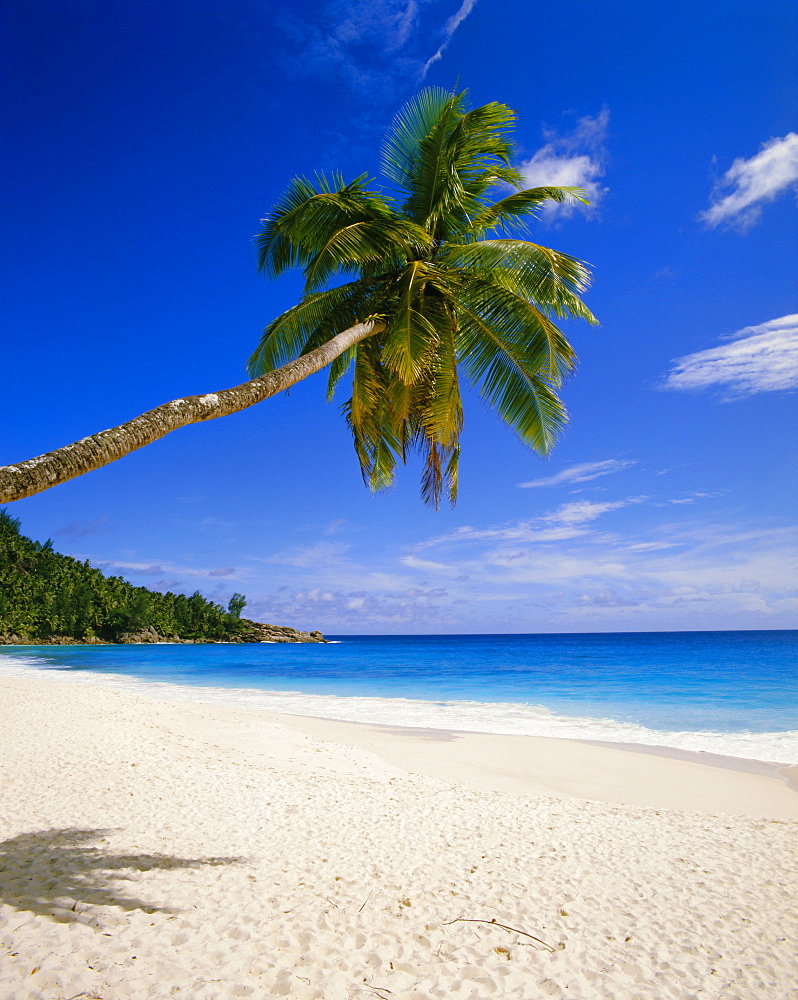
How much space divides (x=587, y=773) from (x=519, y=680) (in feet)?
56.3

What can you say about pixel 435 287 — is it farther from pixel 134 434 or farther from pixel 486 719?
pixel 486 719

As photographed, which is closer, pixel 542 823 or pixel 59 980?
pixel 59 980

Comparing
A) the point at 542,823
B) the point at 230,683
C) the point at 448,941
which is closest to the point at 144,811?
the point at 448,941

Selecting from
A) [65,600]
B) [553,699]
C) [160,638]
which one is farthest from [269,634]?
[553,699]

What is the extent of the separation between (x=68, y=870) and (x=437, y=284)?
6.95 meters

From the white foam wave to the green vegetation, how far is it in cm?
4218

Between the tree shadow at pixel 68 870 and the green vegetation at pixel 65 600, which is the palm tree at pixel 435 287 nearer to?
the tree shadow at pixel 68 870

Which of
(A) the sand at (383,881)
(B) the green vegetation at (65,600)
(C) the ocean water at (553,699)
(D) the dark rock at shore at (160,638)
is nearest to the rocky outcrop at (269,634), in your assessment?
(D) the dark rock at shore at (160,638)

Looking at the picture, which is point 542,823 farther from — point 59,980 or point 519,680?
point 519,680

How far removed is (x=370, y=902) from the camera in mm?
3691

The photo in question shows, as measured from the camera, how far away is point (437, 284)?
23.8ft

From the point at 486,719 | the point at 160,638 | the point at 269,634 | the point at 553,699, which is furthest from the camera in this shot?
the point at 269,634

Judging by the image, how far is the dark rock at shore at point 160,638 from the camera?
5459cm

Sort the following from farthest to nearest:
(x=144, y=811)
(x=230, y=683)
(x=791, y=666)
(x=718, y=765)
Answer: (x=791, y=666) < (x=230, y=683) < (x=718, y=765) < (x=144, y=811)
